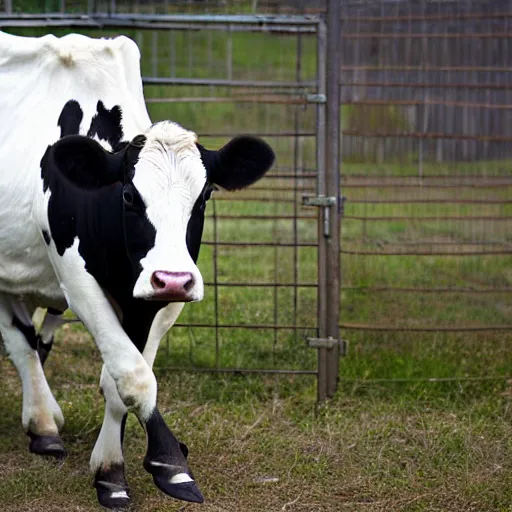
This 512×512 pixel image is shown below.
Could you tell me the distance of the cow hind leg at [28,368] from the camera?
16.7 ft

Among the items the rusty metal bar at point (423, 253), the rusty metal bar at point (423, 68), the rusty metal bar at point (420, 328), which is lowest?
the rusty metal bar at point (420, 328)

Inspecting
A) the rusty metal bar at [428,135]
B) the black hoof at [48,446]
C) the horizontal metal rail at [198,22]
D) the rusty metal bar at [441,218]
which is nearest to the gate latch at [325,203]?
the rusty metal bar at [441,218]

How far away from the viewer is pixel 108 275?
14.1 feet

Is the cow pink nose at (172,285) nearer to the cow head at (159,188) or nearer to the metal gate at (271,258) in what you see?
the cow head at (159,188)

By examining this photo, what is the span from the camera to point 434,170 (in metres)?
6.43

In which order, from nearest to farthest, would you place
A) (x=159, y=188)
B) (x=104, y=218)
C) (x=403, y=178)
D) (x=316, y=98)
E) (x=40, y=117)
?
(x=159, y=188), (x=104, y=218), (x=40, y=117), (x=316, y=98), (x=403, y=178)

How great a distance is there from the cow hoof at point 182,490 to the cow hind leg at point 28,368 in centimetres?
114

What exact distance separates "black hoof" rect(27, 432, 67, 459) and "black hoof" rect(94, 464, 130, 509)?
592 millimetres

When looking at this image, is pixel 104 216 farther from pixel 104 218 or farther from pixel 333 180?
pixel 333 180

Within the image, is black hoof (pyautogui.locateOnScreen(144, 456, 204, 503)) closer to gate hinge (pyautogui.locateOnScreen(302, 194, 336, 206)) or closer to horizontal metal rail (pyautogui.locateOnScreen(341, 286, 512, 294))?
gate hinge (pyautogui.locateOnScreen(302, 194, 336, 206))

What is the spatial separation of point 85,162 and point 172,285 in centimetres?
81

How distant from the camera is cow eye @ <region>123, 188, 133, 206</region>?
400 centimetres

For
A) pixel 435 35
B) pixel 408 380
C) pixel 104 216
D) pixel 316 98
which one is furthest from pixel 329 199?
pixel 104 216

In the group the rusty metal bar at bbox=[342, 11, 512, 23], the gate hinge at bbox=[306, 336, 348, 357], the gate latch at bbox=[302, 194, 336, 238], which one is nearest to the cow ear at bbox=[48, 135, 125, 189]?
the gate latch at bbox=[302, 194, 336, 238]
